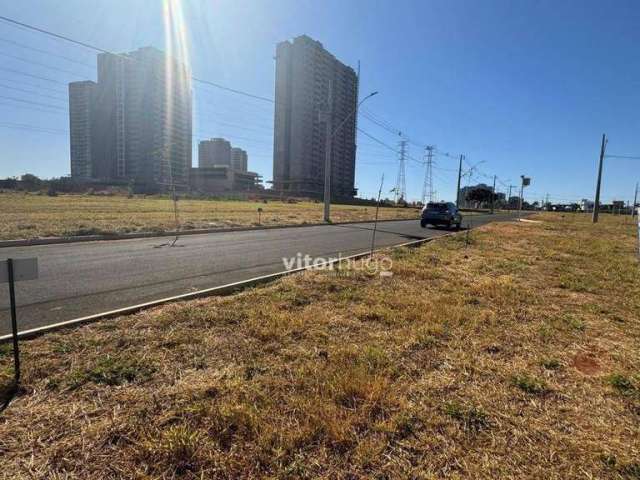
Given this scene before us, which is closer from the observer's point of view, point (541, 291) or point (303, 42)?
point (541, 291)

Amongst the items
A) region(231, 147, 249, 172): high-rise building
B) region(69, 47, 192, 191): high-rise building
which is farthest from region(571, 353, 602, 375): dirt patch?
region(231, 147, 249, 172): high-rise building

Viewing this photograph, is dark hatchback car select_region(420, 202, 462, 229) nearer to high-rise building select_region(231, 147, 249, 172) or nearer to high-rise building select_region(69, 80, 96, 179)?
high-rise building select_region(69, 80, 96, 179)

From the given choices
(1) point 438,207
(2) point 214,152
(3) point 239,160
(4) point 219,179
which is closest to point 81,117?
(1) point 438,207

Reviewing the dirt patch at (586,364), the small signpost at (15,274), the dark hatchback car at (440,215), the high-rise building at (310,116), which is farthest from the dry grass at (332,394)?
the high-rise building at (310,116)

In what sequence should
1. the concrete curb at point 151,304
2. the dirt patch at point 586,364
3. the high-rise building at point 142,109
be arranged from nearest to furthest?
the dirt patch at point 586,364
the concrete curb at point 151,304
the high-rise building at point 142,109

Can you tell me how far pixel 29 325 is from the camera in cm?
404

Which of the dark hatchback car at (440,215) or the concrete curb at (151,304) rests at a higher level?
the dark hatchback car at (440,215)

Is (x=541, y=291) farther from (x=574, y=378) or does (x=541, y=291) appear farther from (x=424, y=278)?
(x=574, y=378)

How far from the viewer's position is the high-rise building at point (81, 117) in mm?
38406

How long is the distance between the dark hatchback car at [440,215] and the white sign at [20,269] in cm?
2058

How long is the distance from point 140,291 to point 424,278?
521cm

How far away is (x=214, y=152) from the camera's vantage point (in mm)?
119188

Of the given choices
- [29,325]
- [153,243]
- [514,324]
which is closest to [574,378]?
[514,324]

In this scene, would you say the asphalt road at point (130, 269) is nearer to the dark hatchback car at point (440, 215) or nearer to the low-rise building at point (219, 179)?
the dark hatchback car at point (440, 215)
